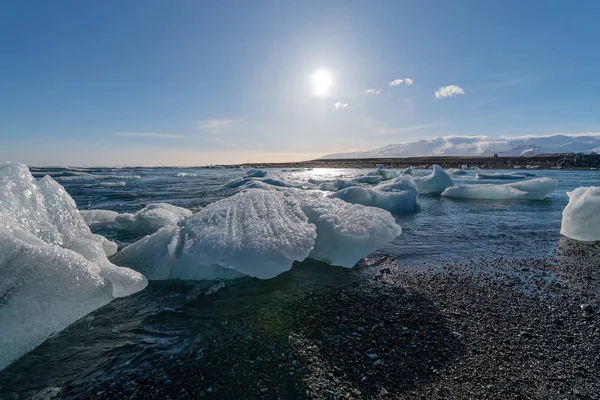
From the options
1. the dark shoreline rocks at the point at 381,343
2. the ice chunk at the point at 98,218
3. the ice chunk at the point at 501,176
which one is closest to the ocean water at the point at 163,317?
the dark shoreline rocks at the point at 381,343

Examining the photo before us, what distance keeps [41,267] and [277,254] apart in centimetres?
206

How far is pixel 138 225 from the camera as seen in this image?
6473 mm

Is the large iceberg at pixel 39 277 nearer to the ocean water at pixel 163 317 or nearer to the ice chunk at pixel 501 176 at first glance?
the ocean water at pixel 163 317

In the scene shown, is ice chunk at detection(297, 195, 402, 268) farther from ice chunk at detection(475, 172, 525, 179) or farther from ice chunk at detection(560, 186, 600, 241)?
ice chunk at detection(475, 172, 525, 179)

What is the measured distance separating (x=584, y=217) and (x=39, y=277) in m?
7.73

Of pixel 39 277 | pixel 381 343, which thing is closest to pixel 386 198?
pixel 381 343

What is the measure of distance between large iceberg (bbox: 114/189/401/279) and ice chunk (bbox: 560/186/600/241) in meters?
3.70

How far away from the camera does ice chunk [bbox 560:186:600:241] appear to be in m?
5.40

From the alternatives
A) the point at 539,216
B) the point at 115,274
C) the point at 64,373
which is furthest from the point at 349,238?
the point at 539,216

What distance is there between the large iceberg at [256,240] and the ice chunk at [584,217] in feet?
12.2

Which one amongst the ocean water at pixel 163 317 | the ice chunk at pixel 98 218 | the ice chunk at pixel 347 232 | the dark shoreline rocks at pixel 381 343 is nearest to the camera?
the dark shoreline rocks at pixel 381 343

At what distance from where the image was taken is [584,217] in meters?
5.46

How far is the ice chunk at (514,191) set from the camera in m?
10.7

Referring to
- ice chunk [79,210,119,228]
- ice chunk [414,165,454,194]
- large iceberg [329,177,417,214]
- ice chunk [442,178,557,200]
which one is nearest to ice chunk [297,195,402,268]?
large iceberg [329,177,417,214]
